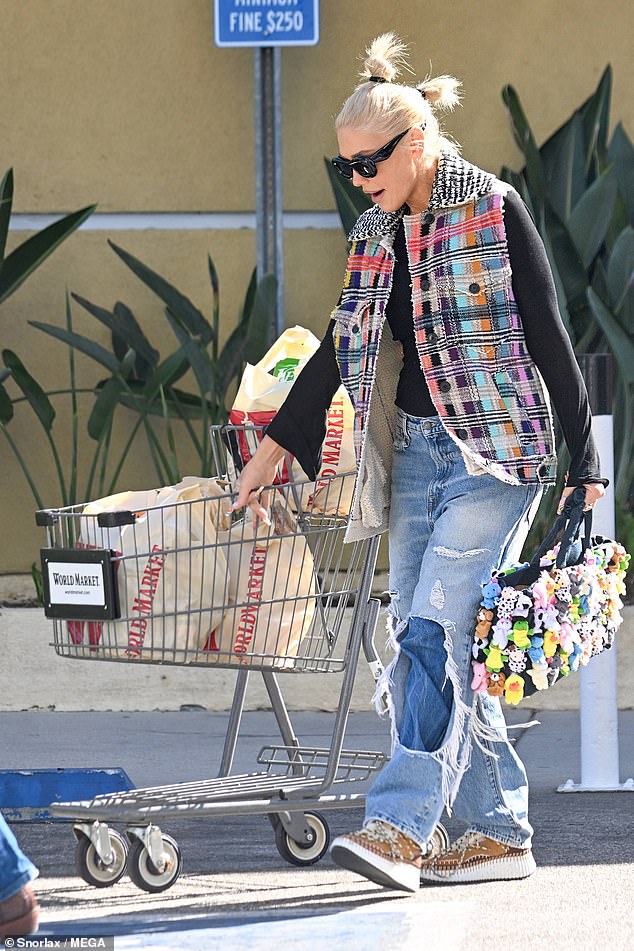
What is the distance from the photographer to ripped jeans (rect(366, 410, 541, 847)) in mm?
3250

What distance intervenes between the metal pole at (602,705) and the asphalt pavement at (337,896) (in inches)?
2.7

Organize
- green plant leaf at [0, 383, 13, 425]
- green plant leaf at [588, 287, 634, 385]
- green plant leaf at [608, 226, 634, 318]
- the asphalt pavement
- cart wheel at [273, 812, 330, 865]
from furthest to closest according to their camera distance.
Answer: green plant leaf at [0, 383, 13, 425] → green plant leaf at [608, 226, 634, 318] → green plant leaf at [588, 287, 634, 385] → cart wheel at [273, 812, 330, 865] → the asphalt pavement

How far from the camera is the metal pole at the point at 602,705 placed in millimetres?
4336

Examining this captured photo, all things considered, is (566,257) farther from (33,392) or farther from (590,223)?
(33,392)

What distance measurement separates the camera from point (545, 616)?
3.22 m

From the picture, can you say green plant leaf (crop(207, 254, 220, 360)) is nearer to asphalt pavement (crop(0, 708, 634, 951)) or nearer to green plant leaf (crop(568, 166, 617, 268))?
green plant leaf (crop(568, 166, 617, 268))

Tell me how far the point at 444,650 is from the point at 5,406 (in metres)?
3.15

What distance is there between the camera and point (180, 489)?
3.57m

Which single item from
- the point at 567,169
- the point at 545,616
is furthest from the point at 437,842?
the point at 567,169

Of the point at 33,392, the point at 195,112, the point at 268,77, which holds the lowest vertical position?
the point at 33,392

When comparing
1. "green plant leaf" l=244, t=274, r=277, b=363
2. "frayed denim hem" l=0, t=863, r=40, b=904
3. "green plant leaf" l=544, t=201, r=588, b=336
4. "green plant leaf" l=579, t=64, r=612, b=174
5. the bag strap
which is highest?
"green plant leaf" l=579, t=64, r=612, b=174

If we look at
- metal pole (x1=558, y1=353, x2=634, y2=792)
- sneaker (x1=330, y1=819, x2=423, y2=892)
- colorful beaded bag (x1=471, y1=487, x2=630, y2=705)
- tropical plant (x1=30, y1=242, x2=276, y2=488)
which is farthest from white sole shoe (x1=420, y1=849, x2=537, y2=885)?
tropical plant (x1=30, y1=242, x2=276, y2=488)

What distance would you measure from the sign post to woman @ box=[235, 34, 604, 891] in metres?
2.32

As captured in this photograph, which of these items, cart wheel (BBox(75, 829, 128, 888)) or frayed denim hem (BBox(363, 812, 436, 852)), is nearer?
frayed denim hem (BBox(363, 812, 436, 852))
